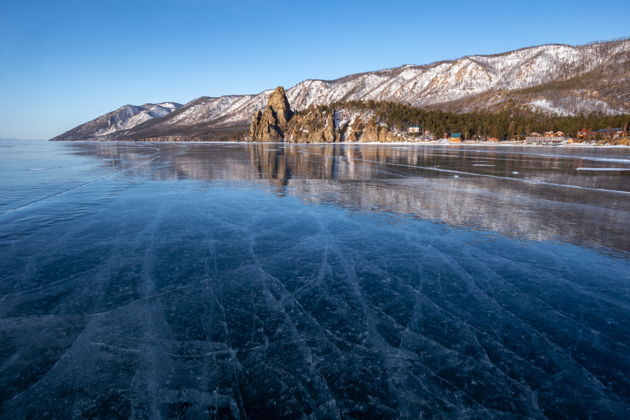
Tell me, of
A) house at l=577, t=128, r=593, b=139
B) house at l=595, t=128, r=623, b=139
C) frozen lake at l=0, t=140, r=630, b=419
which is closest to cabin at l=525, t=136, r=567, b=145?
house at l=577, t=128, r=593, b=139

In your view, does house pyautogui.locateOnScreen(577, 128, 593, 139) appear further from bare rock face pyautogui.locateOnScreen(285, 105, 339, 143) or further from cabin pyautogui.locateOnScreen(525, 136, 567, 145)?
bare rock face pyautogui.locateOnScreen(285, 105, 339, 143)

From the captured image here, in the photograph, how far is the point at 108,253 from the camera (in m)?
6.70

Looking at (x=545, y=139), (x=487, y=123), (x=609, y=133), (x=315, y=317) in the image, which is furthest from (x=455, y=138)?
(x=315, y=317)

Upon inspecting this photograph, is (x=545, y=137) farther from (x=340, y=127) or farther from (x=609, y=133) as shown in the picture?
(x=340, y=127)

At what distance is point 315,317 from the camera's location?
4379 millimetres

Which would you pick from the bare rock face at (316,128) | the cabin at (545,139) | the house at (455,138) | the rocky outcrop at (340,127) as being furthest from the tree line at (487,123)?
the bare rock face at (316,128)

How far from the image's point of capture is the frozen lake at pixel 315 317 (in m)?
3.10

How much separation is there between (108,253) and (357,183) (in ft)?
40.0

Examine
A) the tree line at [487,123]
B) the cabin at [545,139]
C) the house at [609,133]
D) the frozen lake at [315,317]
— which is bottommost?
the frozen lake at [315,317]

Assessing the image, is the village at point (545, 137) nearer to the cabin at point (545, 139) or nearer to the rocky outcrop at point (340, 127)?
the cabin at point (545, 139)

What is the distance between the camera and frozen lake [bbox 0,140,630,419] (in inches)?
122

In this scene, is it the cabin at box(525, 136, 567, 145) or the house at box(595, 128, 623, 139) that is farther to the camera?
the cabin at box(525, 136, 567, 145)

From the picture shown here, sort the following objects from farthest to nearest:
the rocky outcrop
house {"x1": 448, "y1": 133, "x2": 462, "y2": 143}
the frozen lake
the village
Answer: the rocky outcrop
house {"x1": 448, "y1": 133, "x2": 462, "y2": 143}
the village
the frozen lake

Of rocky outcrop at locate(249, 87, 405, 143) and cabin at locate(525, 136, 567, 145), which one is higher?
rocky outcrop at locate(249, 87, 405, 143)
